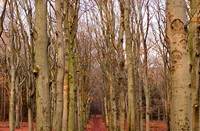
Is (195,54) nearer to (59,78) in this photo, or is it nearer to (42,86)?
(59,78)

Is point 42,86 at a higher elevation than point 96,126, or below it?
higher

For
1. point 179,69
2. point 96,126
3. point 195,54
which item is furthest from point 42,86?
point 96,126

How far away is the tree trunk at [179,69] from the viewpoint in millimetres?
2578

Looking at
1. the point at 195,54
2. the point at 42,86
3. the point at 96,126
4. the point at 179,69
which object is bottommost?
the point at 96,126

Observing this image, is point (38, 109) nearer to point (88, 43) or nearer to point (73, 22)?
point (73, 22)

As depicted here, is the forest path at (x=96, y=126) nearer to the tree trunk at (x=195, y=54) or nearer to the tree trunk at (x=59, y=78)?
the tree trunk at (x=59, y=78)

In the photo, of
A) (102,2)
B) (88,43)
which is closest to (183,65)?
(102,2)

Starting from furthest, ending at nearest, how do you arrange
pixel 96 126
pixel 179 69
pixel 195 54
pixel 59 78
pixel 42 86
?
1. pixel 96 126
2. pixel 59 78
3. pixel 195 54
4. pixel 42 86
5. pixel 179 69

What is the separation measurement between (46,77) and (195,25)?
3170mm

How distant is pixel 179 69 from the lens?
267cm

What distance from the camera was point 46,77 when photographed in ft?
12.2

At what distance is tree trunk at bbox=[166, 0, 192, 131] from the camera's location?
2.58m

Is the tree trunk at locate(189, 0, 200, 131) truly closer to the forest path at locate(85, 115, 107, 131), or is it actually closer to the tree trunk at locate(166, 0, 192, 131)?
the tree trunk at locate(166, 0, 192, 131)

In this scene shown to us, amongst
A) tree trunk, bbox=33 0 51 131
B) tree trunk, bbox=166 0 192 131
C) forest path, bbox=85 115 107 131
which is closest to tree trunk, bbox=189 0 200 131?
tree trunk, bbox=166 0 192 131
